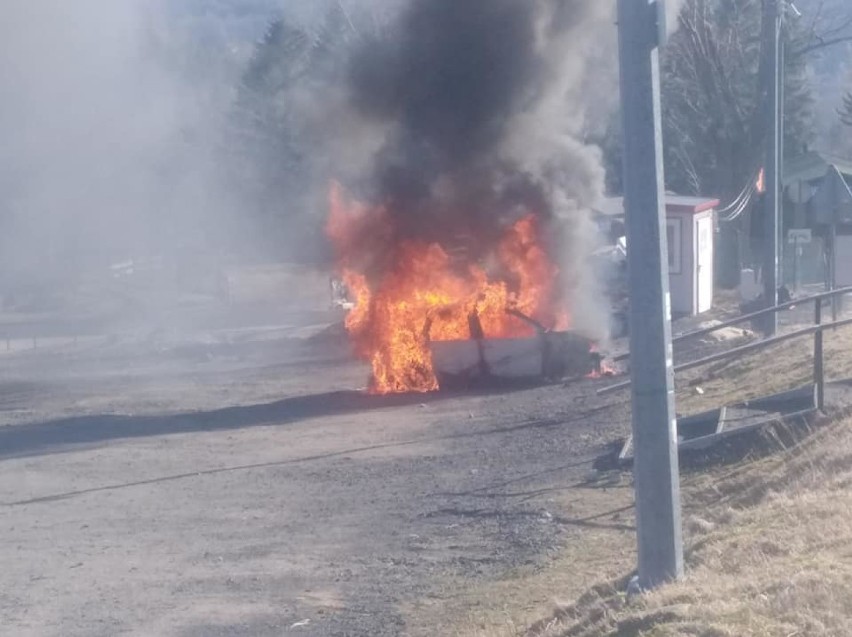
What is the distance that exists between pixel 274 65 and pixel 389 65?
86.3 ft

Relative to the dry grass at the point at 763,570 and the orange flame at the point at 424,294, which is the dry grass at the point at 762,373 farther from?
the dry grass at the point at 763,570

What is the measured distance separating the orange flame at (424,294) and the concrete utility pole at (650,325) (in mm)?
13449

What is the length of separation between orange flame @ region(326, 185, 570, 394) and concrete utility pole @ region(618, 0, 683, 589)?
13.4 meters

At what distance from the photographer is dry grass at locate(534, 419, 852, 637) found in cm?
534

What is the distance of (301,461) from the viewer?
14.1m

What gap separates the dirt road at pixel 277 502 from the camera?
27.9 feet

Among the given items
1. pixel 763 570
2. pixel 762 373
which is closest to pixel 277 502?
pixel 763 570

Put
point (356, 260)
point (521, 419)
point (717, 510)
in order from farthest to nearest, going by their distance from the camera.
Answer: point (356, 260), point (521, 419), point (717, 510)

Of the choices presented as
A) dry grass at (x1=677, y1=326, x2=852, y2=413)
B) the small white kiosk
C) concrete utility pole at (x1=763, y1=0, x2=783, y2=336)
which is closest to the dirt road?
dry grass at (x1=677, y1=326, x2=852, y2=413)

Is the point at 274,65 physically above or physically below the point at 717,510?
above

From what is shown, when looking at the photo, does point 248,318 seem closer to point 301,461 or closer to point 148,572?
point 301,461

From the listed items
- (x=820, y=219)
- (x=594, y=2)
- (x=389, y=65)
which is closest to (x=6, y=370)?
(x=389, y=65)

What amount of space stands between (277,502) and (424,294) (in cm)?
967

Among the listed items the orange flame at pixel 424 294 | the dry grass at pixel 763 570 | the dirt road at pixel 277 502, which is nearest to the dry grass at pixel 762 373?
the dirt road at pixel 277 502
